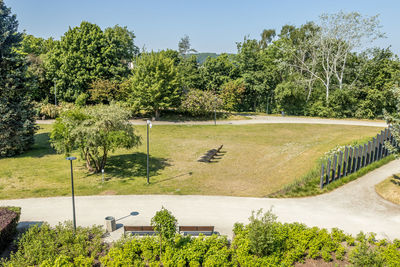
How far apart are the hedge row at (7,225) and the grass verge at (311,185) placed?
492 inches

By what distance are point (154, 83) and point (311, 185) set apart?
27.0 meters

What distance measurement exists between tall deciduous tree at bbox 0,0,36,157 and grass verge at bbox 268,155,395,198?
21921 millimetres

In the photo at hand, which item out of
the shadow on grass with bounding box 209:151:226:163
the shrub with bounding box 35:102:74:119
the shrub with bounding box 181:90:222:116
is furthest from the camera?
the shrub with bounding box 181:90:222:116

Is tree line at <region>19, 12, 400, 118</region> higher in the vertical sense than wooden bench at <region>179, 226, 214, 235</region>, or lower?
higher

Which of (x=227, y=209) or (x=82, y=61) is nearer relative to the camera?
(x=227, y=209)

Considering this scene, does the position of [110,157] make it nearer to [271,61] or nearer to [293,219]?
[293,219]

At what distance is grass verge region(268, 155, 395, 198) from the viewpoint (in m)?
16.0

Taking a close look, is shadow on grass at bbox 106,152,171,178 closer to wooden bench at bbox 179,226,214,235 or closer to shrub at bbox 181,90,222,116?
wooden bench at bbox 179,226,214,235

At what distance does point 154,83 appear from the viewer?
38438 millimetres

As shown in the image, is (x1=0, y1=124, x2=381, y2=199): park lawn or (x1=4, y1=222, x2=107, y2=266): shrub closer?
(x1=4, y1=222, x2=107, y2=266): shrub

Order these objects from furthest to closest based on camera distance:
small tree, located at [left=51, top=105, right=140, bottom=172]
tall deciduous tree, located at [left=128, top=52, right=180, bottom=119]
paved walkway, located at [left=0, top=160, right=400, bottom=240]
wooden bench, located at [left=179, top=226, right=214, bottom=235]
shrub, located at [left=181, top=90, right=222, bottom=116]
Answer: shrub, located at [left=181, top=90, right=222, bottom=116]
tall deciduous tree, located at [left=128, top=52, right=180, bottom=119]
small tree, located at [left=51, top=105, right=140, bottom=172]
paved walkway, located at [left=0, top=160, right=400, bottom=240]
wooden bench, located at [left=179, top=226, right=214, bottom=235]

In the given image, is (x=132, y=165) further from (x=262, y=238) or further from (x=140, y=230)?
(x=262, y=238)

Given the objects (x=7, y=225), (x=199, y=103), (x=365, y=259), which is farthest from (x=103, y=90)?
(x=365, y=259)

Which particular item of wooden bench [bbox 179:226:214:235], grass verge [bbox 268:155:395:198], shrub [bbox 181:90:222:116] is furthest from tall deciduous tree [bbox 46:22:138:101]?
wooden bench [bbox 179:226:214:235]
